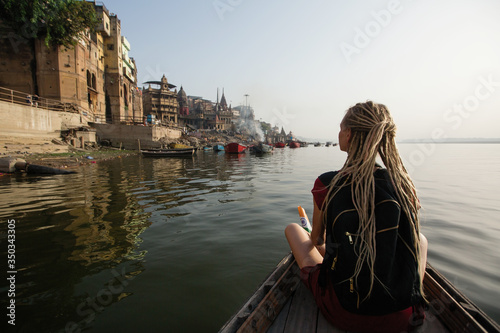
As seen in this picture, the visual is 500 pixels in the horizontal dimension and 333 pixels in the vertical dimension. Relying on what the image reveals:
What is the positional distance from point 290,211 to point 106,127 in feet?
126

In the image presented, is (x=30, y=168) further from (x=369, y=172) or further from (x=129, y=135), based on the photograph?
(x=129, y=135)

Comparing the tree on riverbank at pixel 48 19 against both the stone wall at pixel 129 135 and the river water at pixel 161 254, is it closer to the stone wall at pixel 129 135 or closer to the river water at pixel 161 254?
the stone wall at pixel 129 135

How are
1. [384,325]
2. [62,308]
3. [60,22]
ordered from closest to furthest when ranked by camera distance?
[384,325] → [62,308] → [60,22]

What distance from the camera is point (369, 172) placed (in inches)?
67.1

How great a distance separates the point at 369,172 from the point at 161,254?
383 cm

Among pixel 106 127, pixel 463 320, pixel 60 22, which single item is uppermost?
pixel 60 22

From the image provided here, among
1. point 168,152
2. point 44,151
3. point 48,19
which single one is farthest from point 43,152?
point 48,19

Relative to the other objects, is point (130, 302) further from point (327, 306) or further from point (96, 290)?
point (327, 306)

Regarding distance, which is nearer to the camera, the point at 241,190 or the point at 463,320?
the point at 463,320

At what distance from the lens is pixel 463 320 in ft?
6.46

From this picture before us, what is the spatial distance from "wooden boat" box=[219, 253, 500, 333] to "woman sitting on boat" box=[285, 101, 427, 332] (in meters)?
0.28

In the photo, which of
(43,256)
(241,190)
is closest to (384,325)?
(43,256)

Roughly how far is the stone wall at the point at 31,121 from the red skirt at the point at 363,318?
2627 cm

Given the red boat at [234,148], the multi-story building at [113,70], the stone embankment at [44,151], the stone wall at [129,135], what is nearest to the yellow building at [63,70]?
the multi-story building at [113,70]
